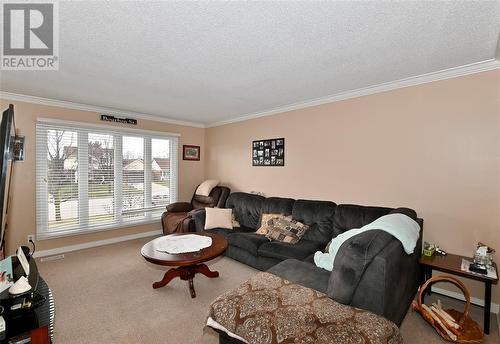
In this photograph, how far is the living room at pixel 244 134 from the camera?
179 cm

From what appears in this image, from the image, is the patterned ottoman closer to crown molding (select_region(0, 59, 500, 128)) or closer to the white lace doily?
the white lace doily

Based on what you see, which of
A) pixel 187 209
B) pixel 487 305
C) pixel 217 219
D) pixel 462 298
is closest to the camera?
pixel 487 305

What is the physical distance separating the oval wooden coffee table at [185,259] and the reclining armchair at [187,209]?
1076mm

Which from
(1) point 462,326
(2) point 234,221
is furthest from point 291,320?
(2) point 234,221

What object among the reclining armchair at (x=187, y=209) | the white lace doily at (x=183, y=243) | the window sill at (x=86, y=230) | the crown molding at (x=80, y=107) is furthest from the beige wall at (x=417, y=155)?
the window sill at (x=86, y=230)

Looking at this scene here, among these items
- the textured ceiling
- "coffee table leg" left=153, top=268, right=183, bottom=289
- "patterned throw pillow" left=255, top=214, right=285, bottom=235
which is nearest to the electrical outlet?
the textured ceiling

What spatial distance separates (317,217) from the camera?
3350 millimetres

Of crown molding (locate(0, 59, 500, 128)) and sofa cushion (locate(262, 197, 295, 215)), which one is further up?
crown molding (locate(0, 59, 500, 128))

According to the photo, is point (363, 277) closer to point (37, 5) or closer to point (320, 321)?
point (320, 321)

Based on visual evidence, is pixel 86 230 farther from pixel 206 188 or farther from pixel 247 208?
pixel 247 208

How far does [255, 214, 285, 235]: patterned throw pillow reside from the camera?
353 cm

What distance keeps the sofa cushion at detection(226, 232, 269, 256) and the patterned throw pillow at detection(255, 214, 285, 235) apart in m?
0.11

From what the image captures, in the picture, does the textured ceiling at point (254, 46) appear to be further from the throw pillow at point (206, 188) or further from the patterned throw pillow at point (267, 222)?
the throw pillow at point (206, 188)

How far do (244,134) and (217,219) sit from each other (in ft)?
6.34
